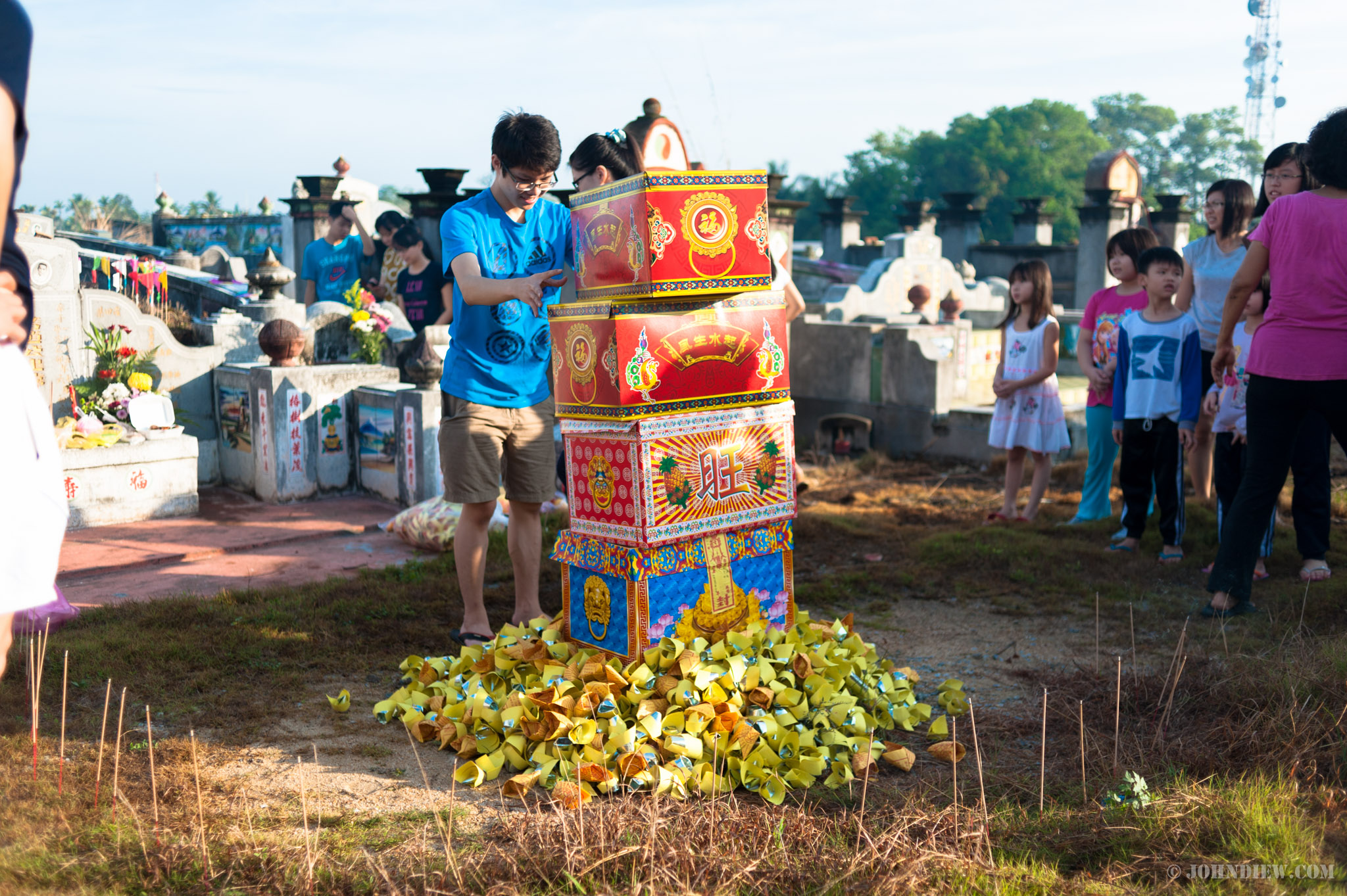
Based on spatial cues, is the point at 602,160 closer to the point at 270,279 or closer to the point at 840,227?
the point at 270,279

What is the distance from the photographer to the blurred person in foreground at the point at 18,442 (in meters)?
1.73

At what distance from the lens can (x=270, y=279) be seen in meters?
9.29

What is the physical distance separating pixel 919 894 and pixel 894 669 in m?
1.71

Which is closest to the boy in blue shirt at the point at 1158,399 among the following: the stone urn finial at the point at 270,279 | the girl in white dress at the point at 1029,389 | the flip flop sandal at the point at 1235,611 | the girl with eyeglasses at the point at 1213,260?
the girl with eyeglasses at the point at 1213,260

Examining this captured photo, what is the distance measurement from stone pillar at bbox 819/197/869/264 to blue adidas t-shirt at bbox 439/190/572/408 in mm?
19914

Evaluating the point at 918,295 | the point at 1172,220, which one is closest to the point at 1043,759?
the point at 918,295

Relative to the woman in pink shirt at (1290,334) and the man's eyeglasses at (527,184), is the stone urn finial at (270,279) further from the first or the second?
the woman in pink shirt at (1290,334)

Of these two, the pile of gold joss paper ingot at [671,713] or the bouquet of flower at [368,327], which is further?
the bouquet of flower at [368,327]

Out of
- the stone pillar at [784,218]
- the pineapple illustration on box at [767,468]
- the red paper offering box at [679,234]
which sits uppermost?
the stone pillar at [784,218]

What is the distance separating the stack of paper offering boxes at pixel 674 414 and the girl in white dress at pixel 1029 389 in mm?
3014

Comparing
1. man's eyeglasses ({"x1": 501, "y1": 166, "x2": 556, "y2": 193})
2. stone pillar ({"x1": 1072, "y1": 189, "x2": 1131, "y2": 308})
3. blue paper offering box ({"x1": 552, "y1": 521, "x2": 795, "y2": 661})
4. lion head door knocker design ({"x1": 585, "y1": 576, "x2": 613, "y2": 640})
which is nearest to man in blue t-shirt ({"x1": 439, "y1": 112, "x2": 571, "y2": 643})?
man's eyeglasses ({"x1": 501, "y1": 166, "x2": 556, "y2": 193})

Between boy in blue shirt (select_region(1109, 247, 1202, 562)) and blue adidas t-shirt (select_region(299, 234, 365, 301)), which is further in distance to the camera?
blue adidas t-shirt (select_region(299, 234, 365, 301))

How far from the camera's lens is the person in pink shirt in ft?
20.1

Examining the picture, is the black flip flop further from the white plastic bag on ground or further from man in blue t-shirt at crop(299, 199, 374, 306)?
man in blue t-shirt at crop(299, 199, 374, 306)
